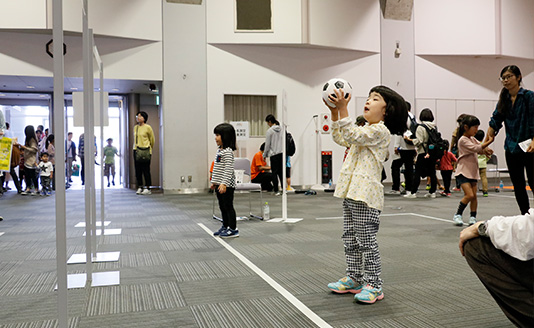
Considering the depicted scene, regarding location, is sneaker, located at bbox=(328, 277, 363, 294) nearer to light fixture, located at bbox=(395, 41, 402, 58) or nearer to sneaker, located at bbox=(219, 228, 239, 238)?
sneaker, located at bbox=(219, 228, 239, 238)

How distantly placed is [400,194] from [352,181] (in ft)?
23.7

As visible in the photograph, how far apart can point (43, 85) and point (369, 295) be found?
407 inches

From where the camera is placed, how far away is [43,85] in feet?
36.0

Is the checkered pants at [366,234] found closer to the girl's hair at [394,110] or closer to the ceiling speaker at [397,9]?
the girl's hair at [394,110]

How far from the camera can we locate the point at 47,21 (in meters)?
9.23

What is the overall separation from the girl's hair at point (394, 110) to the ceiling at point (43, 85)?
26.6 feet

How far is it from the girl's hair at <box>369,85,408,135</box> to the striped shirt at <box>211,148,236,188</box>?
2.31 meters

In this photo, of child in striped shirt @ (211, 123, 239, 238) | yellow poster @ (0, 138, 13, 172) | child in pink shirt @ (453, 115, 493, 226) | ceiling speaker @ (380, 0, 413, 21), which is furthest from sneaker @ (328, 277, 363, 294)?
ceiling speaker @ (380, 0, 413, 21)

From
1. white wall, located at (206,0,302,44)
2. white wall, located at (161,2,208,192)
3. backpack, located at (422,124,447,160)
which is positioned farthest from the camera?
white wall, located at (206,0,302,44)

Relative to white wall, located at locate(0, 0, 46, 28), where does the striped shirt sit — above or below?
below

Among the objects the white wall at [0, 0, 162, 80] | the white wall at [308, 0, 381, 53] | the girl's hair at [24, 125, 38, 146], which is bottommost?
the girl's hair at [24, 125, 38, 146]

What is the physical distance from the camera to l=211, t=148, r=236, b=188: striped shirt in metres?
4.92

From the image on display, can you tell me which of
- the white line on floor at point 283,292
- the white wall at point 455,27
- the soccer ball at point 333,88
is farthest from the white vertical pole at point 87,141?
the white wall at point 455,27

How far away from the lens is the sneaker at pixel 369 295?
2.71 metres
